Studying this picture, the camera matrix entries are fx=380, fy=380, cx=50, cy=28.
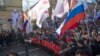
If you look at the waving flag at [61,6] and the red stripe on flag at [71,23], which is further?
the waving flag at [61,6]

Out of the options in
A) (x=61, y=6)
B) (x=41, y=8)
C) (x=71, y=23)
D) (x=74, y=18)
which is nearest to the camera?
(x=71, y=23)

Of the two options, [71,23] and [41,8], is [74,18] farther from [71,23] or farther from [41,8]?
[41,8]

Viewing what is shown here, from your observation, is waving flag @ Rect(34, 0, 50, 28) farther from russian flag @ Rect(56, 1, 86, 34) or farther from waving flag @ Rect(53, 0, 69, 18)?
russian flag @ Rect(56, 1, 86, 34)

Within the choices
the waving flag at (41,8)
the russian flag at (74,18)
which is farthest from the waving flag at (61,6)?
the russian flag at (74,18)

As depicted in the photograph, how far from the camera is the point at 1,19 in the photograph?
147ft

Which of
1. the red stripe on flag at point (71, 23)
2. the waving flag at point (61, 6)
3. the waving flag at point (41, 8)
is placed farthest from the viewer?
the waving flag at point (41, 8)

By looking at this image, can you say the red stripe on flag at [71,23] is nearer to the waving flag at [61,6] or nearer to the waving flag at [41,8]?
the waving flag at [61,6]

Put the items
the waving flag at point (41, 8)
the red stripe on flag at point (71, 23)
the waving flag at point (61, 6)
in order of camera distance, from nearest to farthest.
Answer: the red stripe on flag at point (71, 23), the waving flag at point (61, 6), the waving flag at point (41, 8)

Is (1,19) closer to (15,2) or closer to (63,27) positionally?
(15,2)

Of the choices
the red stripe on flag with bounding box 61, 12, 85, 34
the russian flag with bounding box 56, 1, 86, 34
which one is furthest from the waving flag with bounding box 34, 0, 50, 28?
the red stripe on flag with bounding box 61, 12, 85, 34

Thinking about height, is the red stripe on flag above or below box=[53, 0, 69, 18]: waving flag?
below

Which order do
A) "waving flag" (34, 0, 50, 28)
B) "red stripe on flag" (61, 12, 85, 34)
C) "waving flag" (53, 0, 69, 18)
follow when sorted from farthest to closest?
1. "waving flag" (34, 0, 50, 28)
2. "waving flag" (53, 0, 69, 18)
3. "red stripe on flag" (61, 12, 85, 34)

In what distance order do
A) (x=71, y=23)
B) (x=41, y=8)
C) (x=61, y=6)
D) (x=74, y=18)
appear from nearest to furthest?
1. (x=71, y=23)
2. (x=74, y=18)
3. (x=61, y=6)
4. (x=41, y=8)

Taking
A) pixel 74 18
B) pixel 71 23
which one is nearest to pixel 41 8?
pixel 74 18
